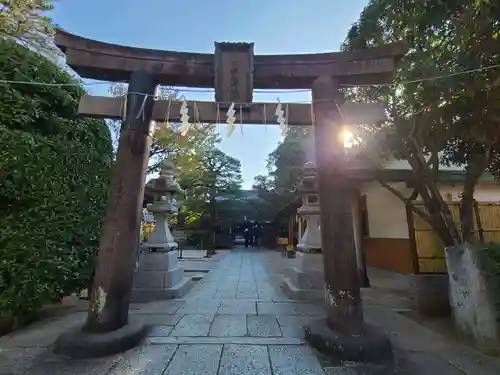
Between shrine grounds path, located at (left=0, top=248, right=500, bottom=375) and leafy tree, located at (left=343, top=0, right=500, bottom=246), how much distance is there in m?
1.93

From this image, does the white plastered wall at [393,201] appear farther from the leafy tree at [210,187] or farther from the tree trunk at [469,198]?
the leafy tree at [210,187]

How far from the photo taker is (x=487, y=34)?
4.21 m

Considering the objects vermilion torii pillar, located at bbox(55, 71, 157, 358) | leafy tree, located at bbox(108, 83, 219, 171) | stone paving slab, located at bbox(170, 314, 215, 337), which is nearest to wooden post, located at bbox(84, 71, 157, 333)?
vermilion torii pillar, located at bbox(55, 71, 157, 358)

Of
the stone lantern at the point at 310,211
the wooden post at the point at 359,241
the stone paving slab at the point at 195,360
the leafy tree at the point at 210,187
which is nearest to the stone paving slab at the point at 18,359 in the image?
the stone paving slab at the point at 195,360

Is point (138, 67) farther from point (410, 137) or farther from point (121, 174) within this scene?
point (410, 137)

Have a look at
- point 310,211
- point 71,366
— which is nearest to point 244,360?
point 71,366

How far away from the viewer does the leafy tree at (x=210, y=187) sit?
953 inches

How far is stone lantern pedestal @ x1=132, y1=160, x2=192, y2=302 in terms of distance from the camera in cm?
626

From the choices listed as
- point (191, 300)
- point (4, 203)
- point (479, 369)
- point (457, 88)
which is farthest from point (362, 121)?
point (4, 203)

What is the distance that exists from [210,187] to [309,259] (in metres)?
19.4

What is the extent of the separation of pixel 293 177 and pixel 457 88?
18547mm

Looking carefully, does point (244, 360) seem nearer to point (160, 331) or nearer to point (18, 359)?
point (160, 331)

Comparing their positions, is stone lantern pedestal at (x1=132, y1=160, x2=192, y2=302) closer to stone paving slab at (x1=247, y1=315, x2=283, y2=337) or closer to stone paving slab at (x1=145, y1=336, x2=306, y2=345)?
stone paving slab at (x1=247, y1=315, x2=283, y2=337)

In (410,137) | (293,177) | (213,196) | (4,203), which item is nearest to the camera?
(4,203)
